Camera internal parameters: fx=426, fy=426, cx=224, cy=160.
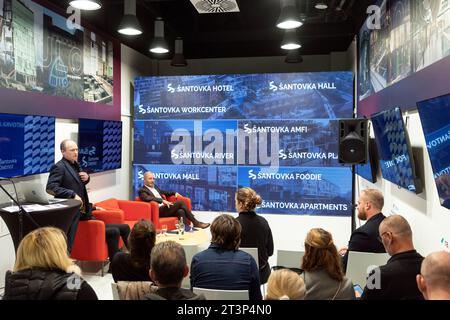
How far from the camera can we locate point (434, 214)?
3.46 metres

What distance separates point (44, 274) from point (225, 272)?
1083 mm

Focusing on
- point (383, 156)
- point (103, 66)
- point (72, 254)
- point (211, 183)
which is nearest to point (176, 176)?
point (211, 183)

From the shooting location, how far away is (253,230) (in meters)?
3.86

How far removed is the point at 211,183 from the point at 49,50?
3.52m

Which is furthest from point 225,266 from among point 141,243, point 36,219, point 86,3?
point 86,3

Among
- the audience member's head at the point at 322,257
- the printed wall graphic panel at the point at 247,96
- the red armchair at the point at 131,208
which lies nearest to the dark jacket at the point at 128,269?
the audience member's head at the point at 322,257

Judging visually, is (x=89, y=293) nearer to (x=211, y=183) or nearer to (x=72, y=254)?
(x=72, y=254)

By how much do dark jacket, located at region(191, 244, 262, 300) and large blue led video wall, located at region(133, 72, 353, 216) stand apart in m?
4.81

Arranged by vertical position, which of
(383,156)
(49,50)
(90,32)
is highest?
(90,32)

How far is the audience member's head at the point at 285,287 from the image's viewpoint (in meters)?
1.96

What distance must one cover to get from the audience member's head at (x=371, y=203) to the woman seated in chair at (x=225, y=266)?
149cm

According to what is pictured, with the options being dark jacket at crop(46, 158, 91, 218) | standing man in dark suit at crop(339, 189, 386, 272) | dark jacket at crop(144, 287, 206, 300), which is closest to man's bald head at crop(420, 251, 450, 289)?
dark jacket at crop(144, 287, 206, 300)

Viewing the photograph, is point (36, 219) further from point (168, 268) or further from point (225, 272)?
point (168, 268)
